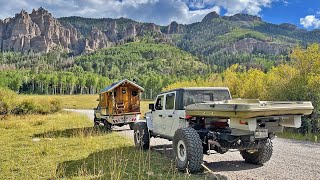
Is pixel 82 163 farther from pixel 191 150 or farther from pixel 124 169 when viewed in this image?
pixel 191 150

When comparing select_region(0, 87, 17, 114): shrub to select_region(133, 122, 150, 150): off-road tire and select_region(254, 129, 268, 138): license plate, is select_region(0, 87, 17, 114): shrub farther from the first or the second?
select_region(254, 129, 268, 138): license plate

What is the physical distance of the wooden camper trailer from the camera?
869 inches

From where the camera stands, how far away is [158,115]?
11555mm

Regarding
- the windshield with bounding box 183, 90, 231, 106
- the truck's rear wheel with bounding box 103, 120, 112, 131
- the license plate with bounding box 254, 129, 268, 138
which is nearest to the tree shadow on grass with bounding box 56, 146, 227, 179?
the license plate with bounding box 254, 129, 268, 138

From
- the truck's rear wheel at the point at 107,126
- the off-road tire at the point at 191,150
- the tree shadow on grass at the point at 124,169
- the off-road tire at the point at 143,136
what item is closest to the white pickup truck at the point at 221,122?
the off-road tire at the point at 191,150

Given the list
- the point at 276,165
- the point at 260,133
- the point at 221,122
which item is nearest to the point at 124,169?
the point at 221,122

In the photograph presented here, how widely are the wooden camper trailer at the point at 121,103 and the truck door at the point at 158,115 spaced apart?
10.2 m

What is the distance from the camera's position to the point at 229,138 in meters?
8.01

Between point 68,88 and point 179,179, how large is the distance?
145788 millimetres

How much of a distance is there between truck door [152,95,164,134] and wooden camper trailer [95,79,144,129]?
10172 mm

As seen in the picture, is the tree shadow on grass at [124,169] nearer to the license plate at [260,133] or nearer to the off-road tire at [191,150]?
the off-road tire at [191,150]

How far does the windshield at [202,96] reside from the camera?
9758 mm

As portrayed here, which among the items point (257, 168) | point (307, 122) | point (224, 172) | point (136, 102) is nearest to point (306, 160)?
point (257, 168)


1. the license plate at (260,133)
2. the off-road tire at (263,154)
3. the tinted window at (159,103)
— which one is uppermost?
the tinted window at (159,103)
